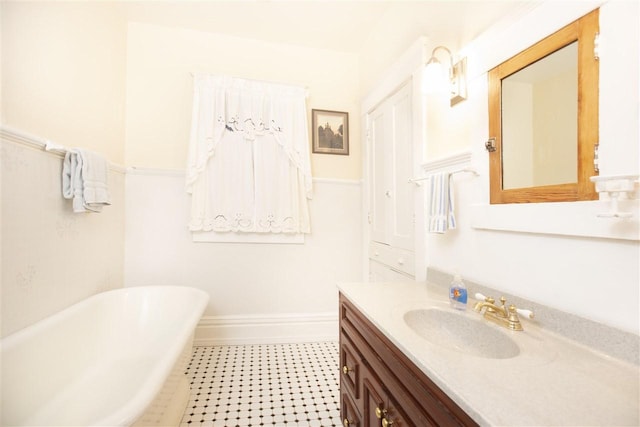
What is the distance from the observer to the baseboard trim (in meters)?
2.43

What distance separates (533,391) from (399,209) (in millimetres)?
1429

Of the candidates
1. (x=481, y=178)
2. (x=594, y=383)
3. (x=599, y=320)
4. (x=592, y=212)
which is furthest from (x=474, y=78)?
(x=594, y=383)

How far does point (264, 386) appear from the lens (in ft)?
6.05

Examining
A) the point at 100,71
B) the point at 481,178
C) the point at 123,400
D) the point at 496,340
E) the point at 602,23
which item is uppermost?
the point at 100,71

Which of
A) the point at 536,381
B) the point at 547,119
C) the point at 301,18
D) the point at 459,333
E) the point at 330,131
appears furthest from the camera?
the point at 330,131

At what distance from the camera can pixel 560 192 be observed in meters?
0.88

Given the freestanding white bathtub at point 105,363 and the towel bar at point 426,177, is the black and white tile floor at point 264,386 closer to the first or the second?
the freestanding white bathtub at point 105,363

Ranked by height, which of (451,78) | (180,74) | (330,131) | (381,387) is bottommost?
(381,387)

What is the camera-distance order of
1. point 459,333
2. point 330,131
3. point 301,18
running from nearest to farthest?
point 459,333, point 301,18, point 330,131

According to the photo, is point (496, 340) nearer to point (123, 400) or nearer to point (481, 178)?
point (481, 178)

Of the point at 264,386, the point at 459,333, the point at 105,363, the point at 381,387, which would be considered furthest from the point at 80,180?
the point at 459,333

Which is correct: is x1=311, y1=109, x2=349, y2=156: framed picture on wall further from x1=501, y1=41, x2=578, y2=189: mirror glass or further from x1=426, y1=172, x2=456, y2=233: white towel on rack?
x1=501, y1=41, x2=578, y2=189: mirror glass

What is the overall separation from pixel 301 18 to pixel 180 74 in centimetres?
119

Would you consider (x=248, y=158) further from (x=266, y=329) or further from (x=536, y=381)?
(x=536, y=381)
